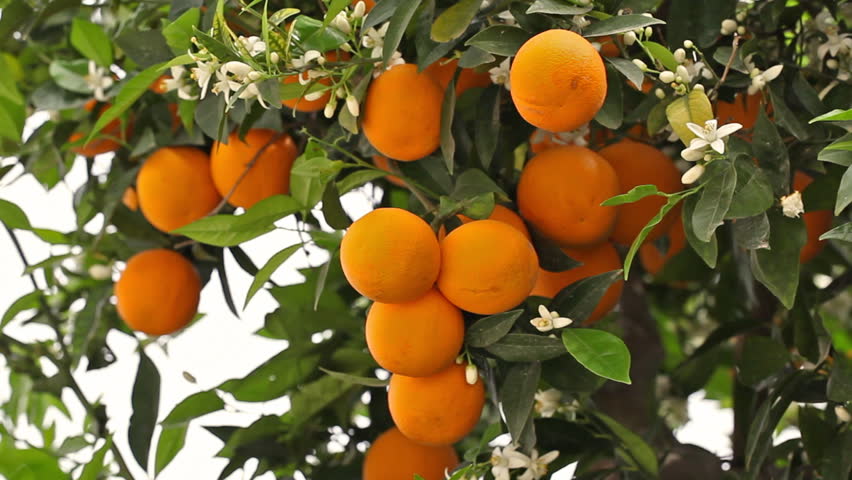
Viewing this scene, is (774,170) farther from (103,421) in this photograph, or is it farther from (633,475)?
(103,421)

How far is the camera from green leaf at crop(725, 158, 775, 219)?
59 centimetres

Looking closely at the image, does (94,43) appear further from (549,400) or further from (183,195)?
(549,400)

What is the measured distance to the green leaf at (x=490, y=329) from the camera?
64 cm

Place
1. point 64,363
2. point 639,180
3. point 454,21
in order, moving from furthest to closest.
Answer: point 64,363 < point 639,180 < point 454,21

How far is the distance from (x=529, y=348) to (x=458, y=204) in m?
0.10

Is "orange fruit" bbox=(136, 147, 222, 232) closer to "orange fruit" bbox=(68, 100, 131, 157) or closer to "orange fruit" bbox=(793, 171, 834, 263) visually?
"orange fruit" bbox=(68, 100, 131, 157)

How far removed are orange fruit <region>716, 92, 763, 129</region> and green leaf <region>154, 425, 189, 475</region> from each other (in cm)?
54

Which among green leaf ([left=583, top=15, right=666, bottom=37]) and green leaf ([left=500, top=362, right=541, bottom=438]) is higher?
green leaf ([left=583, top=15, right=666, bottom=37])

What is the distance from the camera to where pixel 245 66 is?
63 centimetres

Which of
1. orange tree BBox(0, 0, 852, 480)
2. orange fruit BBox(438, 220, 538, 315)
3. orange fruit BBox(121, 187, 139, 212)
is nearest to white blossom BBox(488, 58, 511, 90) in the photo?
orange tree BBox(0, 0, 852, 480)

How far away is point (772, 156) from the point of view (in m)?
0.65

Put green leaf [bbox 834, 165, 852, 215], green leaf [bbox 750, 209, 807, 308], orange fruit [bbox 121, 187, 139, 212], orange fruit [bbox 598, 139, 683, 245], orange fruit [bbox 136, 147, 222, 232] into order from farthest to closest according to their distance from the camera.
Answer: orange fruit [bbox 121, 187, 139, 212], orange fruit [bbox 136, 147, 222, 232], orange fruit [bbox 598, 139, 683, 245], green leaf [bbox 750, 209, 807, 308], green leaf [bbox 834, 165, 852, 215]

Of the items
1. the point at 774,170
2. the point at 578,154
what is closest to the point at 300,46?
the point at 578,154

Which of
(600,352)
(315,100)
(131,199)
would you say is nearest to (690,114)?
(600,352)
